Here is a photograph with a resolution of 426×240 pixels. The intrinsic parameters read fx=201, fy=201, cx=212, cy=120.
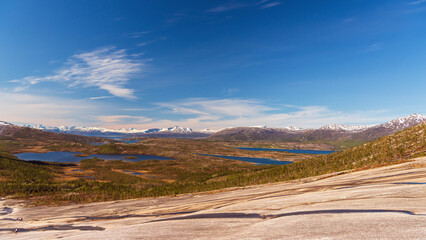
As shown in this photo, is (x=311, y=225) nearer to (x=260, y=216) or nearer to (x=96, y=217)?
(x=260, y=216)

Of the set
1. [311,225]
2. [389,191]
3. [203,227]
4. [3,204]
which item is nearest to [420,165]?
[389,191]

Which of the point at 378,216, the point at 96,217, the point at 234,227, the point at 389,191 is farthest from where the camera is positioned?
the point at 96,217

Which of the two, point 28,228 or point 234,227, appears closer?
point 234,227

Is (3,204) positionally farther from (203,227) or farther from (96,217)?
(203,227)

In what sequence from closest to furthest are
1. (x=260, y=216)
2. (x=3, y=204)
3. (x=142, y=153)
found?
(x=260, y=216)
(x=3, y=204)
(x=142, y=153)

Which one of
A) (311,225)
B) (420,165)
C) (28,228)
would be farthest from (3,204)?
(420,165)

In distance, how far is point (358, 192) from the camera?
320 inches

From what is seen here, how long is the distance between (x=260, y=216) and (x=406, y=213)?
3.97 metres

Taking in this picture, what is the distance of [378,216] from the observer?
5.24 meters

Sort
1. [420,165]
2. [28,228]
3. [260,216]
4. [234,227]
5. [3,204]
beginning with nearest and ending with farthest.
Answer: [234,227]
[260,216]
[28,228]
[420,165]
[3,204]

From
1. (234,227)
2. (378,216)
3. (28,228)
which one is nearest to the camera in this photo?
(378,216)

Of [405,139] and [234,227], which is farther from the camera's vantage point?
[405,139]

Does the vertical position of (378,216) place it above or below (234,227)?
above

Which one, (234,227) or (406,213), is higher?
(406,213)
